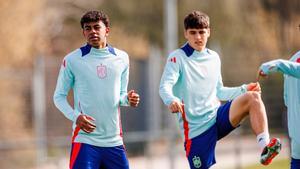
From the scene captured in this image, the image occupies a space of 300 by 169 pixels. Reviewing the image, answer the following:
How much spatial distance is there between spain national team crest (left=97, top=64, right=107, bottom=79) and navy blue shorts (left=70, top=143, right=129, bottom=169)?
2.34 ft

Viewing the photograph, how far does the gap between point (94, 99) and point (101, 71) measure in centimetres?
29

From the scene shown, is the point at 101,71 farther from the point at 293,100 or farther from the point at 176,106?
the point at 293,100

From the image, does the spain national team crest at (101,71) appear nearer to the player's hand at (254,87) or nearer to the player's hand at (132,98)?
the player's hand at (132,98)

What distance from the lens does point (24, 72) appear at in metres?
28.7

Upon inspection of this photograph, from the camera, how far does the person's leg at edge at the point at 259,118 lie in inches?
396

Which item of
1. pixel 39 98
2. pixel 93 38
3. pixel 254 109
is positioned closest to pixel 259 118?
pixel 254 109

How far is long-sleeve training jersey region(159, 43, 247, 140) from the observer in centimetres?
1089

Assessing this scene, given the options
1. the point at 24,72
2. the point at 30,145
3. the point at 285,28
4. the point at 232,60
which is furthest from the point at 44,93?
the point at 285,28

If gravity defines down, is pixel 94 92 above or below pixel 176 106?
above

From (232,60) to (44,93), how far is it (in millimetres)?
7457

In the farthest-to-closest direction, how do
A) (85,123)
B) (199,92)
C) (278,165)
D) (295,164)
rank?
(278,165) → (199,92) → (295,164) → (85,123)

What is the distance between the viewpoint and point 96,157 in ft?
33.9

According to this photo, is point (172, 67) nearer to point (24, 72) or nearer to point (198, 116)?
point (198, 116)

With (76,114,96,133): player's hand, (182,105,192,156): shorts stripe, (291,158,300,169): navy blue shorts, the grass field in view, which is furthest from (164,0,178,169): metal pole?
(76,114,96,133): player's hand
